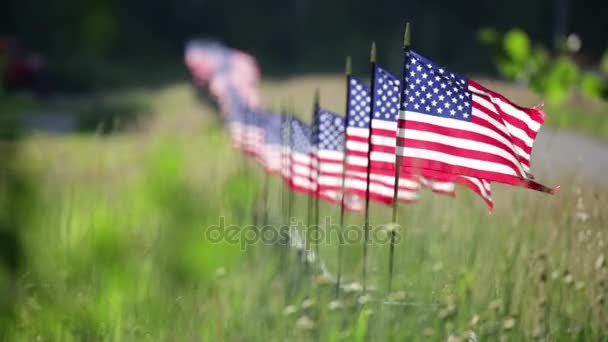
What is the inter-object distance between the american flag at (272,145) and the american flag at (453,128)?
111 inches

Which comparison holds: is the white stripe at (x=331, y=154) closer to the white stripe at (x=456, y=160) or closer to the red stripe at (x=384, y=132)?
the red stripe at (x=384, y=132)

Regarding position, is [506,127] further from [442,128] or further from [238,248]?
[238,248]

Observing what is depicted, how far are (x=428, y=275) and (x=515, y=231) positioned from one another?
922 millimetres

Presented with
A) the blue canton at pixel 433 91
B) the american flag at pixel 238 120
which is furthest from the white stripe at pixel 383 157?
the american flag at pixel 238 120

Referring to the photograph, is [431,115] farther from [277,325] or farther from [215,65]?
[215,65]

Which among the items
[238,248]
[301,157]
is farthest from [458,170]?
[301,157]

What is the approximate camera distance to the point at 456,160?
353 cm

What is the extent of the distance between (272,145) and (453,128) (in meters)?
3.06

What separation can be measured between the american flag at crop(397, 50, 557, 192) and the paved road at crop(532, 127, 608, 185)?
3464mm

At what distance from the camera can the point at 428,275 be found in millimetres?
4305

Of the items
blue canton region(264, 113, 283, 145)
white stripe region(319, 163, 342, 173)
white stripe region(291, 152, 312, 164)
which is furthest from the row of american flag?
blue canton region(264, 113, 283, 145)

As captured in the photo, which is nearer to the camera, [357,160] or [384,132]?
[384,132]

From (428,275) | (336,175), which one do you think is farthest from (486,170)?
(336,175)

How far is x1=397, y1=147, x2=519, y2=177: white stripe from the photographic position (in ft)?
11.4
